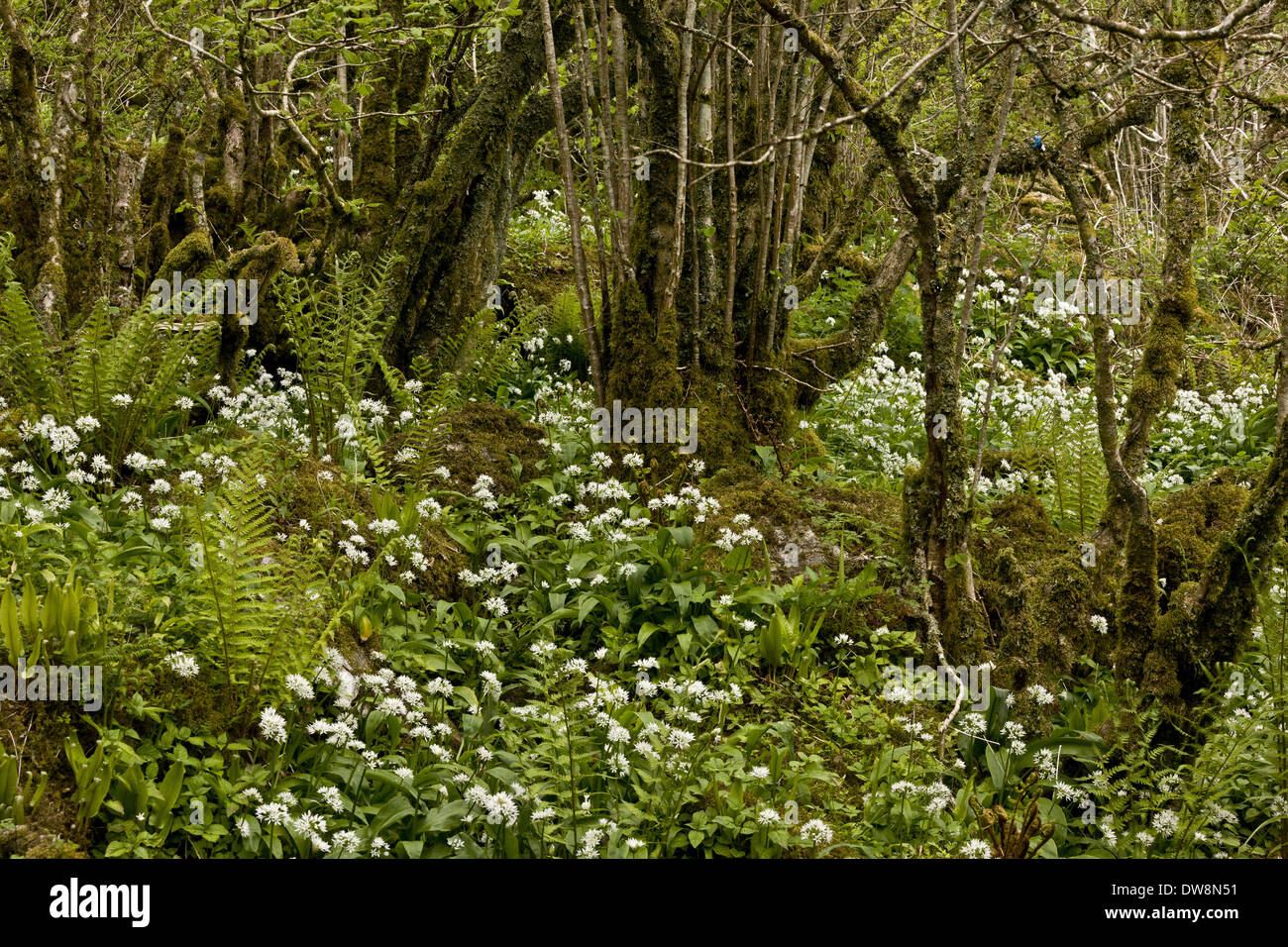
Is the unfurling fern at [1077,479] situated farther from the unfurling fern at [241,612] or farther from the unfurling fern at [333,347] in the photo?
the unfurling fern at [241,612]

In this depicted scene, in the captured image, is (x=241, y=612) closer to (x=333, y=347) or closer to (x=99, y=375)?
(x=99, y=375)

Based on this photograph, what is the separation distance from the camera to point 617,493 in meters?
5.19

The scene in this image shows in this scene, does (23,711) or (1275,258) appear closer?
(23,711)

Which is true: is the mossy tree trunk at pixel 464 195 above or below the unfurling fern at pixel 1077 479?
above

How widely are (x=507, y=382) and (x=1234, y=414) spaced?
5576mm

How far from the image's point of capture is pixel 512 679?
453 centimetres

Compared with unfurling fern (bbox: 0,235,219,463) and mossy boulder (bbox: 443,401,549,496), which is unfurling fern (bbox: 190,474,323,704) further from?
mossy boulder (bbox: 443,401,549,496)

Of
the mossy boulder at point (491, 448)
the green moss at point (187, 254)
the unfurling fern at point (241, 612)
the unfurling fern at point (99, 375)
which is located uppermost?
the green moss at point (187, 254)

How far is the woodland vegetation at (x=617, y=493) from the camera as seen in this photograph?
11.5ft

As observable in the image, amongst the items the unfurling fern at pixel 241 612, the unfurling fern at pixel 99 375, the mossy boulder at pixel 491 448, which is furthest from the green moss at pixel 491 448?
the unfurling fern at pixel 241 612
